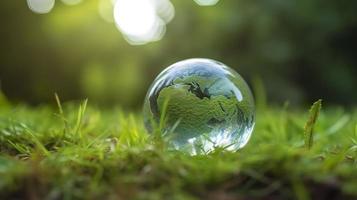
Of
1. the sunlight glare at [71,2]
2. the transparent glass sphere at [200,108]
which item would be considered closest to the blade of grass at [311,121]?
the transparent glass sphere at [200,108]

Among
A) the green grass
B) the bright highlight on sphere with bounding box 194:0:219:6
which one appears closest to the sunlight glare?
the bright highlight on sphere with bounding box 194:0:219:6

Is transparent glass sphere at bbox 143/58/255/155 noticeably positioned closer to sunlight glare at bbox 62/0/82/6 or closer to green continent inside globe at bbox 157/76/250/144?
green continent inside globe at bbox 157/76/250/144

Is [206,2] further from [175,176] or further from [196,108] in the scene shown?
[175,176]

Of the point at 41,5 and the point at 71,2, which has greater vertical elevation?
the point at 71,2

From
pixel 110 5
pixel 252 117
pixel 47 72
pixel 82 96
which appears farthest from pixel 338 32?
pixel 252 117

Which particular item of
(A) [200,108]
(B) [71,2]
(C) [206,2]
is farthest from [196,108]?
(B) [71,2]
